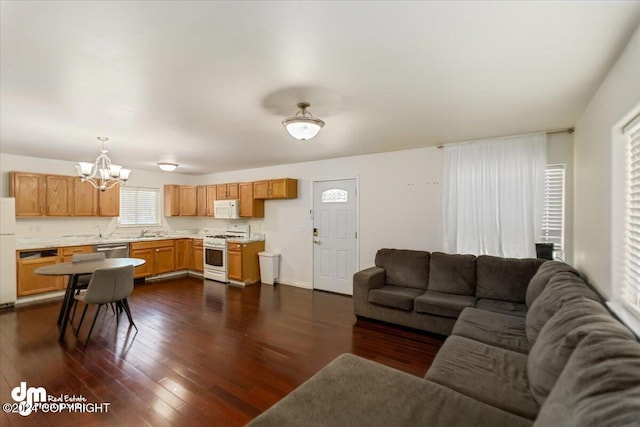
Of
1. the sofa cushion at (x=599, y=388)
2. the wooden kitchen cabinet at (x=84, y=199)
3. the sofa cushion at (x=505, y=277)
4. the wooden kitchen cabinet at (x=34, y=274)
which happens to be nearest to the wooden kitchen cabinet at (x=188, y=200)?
the wooden kitchen cabinet at (x=84, y=199)

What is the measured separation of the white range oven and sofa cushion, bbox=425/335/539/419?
4927 mm

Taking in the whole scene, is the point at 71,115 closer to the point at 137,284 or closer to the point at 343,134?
the point at 343,134

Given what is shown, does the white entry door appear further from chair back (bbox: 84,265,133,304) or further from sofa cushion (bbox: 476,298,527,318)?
chair back (bbox: 84,265,133,304)

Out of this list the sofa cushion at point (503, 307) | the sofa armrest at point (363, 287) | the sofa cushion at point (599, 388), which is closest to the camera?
the sofa cushion at point (599, 388)

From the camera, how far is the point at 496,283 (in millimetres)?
3436

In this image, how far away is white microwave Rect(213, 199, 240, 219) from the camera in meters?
6.27

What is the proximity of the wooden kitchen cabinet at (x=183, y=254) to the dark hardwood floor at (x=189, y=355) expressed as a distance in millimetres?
2092

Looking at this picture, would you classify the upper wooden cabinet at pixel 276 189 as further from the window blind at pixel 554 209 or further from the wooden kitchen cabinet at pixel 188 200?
the window blind at pixel 554 209

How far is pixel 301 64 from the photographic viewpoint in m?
1.91

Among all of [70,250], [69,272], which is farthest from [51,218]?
[69,272]

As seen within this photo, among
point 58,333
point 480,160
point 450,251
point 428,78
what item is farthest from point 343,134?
point 58,333

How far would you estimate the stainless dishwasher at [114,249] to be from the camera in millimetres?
4996

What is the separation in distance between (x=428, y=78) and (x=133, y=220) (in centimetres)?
682

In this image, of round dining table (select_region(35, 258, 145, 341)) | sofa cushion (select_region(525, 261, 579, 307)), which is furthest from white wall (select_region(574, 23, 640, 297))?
round dining table (select_region(35, 258, 145, 341))
